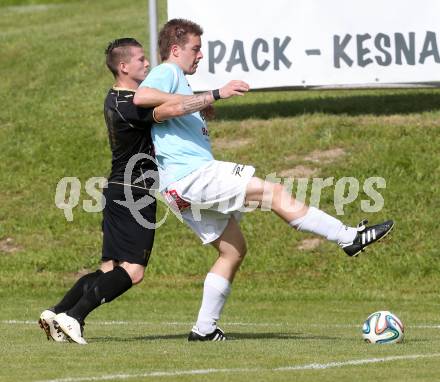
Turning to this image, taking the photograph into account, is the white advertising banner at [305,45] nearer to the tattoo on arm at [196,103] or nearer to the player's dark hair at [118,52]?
the player's dark hair at [118,52]

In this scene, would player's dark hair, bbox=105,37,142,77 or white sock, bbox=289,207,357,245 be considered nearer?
white sock, bbox=289,207,357,245

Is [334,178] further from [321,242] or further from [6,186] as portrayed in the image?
[6,186]

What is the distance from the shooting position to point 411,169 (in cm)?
1825

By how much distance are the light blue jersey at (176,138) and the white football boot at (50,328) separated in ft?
4.26

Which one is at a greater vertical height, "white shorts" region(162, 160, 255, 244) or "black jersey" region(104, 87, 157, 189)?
"black jersey" region(104, 87, 157, 189)

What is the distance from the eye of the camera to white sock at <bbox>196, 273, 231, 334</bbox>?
955 cm

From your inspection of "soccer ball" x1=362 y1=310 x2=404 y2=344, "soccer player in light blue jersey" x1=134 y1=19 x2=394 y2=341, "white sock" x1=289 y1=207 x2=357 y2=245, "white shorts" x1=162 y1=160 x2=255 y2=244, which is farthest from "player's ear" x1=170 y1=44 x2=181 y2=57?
"soccer ball" x1=362 y1=310 x2=404 y2=344

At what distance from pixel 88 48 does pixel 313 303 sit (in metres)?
13.2

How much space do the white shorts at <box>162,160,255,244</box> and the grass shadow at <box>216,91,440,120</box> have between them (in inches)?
445

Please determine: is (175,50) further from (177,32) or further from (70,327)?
(70,327)

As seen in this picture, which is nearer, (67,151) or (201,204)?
(201,204)

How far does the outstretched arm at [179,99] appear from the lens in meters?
8.97

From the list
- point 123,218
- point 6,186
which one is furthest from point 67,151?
point 123,218

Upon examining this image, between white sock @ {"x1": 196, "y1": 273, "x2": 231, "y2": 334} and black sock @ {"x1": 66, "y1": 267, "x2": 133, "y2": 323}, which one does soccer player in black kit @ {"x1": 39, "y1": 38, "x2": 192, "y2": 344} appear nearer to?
black sock @ {"x1": 66, "y1": 267, "x2": 133, "y2": 323}
